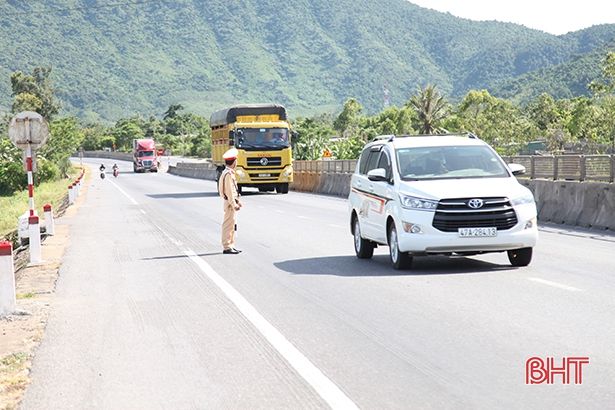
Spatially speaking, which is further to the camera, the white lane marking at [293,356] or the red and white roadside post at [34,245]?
the red and white roadside post at [34,245]

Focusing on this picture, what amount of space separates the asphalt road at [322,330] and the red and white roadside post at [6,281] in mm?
531

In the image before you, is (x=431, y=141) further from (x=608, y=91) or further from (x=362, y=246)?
(x=608, y=91)

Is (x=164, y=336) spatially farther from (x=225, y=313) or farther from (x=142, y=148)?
(x=142, y=148)

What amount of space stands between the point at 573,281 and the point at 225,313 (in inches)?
175

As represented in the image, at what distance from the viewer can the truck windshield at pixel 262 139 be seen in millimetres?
42656

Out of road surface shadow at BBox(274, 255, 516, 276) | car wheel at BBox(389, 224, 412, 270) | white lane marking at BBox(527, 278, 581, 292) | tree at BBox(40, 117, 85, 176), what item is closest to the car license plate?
road surface shadow at BBox(274, 255, 516, 276)

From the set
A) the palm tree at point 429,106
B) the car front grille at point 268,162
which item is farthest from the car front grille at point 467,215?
the palm tree at point 429,106

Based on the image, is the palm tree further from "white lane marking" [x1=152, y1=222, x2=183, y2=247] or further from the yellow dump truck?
"white lane marking" [x1=152, y1=222, x2=183, y2=247]

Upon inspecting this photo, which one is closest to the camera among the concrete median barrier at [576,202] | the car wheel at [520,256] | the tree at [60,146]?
the car wheel at [520,256]

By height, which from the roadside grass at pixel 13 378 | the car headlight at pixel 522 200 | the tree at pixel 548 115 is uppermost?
the tree at pixel 548 115

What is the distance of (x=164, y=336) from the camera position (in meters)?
9.37

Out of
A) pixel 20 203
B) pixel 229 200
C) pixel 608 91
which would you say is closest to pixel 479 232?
pixel 229 200

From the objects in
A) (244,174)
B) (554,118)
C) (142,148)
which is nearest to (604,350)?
(244,174)

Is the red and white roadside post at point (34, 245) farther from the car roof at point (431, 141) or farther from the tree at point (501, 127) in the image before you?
the tree at point (501, 127)
